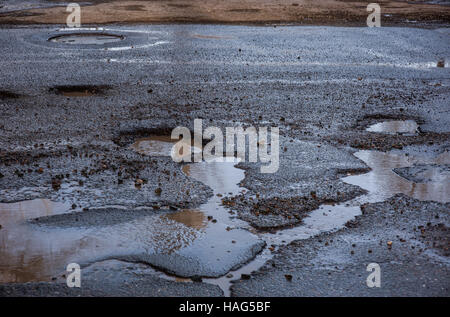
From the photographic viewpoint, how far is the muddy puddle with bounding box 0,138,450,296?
4.65m

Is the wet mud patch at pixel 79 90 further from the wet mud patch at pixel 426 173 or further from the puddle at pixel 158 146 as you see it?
the wet mud patch at pixel 426 173

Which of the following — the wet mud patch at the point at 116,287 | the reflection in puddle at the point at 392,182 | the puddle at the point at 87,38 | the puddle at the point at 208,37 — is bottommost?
the wet mud patch at the point at 116,287

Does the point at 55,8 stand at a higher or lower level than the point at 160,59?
higher

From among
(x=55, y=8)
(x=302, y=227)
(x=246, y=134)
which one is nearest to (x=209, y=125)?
(x=246, y=134)

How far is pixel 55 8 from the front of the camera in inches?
808

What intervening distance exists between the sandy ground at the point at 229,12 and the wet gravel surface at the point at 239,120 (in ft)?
7.84

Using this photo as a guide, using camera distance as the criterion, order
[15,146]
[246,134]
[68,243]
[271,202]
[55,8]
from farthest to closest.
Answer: [55,8]
[246,134]
[15,146]
[271,202]
[68,243]

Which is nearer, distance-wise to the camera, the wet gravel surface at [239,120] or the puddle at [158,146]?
the wet gravel surface at [239,120]

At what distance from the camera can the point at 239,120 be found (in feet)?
27.8

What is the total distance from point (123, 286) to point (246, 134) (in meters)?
3.93

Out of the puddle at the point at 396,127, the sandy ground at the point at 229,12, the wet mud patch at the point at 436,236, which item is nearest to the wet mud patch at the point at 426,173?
the wet mud patch at the point at 436,236

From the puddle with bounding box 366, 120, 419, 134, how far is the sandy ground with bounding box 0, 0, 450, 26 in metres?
10.5

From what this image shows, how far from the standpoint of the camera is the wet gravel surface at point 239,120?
4.91m
